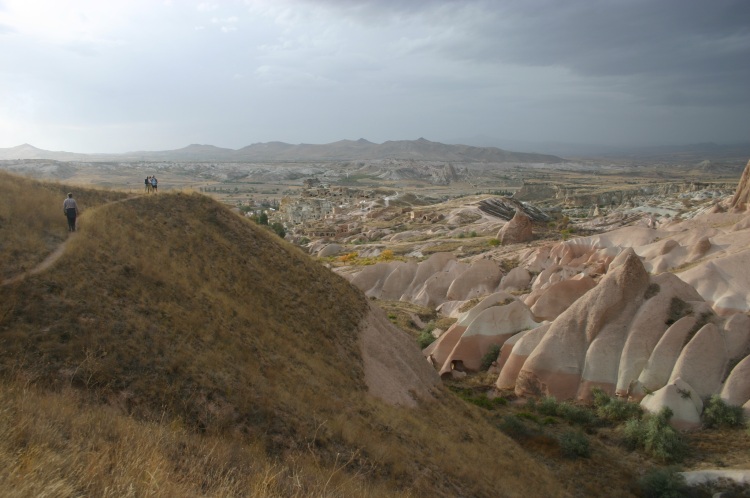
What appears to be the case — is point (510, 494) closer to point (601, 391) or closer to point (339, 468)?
point (339, 468)

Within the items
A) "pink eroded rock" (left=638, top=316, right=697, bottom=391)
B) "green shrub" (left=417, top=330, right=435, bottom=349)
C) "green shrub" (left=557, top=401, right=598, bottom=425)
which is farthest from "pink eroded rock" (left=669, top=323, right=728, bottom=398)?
"green shrub" (left=417, top=330, right=435, bottom=349)

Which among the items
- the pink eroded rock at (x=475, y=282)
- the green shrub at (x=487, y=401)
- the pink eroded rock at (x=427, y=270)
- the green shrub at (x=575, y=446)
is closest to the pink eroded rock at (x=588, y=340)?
the green shrub at (x=487, y=401)

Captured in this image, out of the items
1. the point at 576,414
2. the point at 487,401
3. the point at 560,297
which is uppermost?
the point at 560,297

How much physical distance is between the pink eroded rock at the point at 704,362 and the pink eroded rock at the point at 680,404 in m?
0.42

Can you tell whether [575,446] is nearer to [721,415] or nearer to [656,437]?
[656,437]

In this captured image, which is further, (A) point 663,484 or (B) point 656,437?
(B) point 656,437

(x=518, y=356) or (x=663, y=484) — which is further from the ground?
(x=518, y=356)

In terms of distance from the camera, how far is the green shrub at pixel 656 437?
1440 centimetres

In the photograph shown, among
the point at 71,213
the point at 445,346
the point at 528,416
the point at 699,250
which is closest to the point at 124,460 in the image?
the point at 71,213

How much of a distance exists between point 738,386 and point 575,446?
18.7ft

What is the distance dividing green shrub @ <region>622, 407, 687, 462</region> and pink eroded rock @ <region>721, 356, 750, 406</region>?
6.51 ft

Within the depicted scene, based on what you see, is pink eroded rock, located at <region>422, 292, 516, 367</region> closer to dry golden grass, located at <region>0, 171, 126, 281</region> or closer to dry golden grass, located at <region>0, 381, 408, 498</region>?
dry golden grass, located at <region>0, 381, 408, 498</region>

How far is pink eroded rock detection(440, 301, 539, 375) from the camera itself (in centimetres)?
2203

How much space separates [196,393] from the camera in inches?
354
